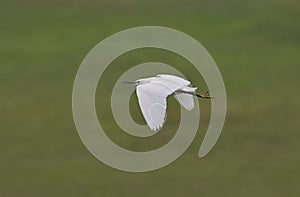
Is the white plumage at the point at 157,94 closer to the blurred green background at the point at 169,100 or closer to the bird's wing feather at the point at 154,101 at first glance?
the bird's wing feather at the point at 154,101

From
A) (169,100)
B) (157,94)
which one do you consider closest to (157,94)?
(157,94)

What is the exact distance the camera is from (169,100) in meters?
6.84

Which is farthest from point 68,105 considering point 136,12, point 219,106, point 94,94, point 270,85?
point 136,12

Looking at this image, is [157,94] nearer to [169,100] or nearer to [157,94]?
[157,94]

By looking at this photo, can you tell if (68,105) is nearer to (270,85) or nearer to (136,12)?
(270,85)

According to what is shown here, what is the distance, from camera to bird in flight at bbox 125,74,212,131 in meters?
4.02

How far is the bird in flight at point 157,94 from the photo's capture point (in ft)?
13.2

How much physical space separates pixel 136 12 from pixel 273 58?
1529mm

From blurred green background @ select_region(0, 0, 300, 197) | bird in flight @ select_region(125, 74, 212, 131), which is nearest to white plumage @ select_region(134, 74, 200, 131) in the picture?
bird in flight @ select_region(125, 74, 212, 131)

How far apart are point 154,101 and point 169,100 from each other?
2.70 m

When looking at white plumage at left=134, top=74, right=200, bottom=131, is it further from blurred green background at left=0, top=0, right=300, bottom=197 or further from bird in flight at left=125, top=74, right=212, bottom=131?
blurred green background at left=0, top=0, right=300, bottom=197

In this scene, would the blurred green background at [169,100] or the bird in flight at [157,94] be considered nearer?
the bird in flight at [157,94]

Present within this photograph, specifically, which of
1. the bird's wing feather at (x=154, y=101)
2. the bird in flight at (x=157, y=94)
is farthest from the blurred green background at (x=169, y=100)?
the bird's wing feather at (x=154, y=101)

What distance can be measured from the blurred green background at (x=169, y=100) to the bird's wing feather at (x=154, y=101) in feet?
4.39
